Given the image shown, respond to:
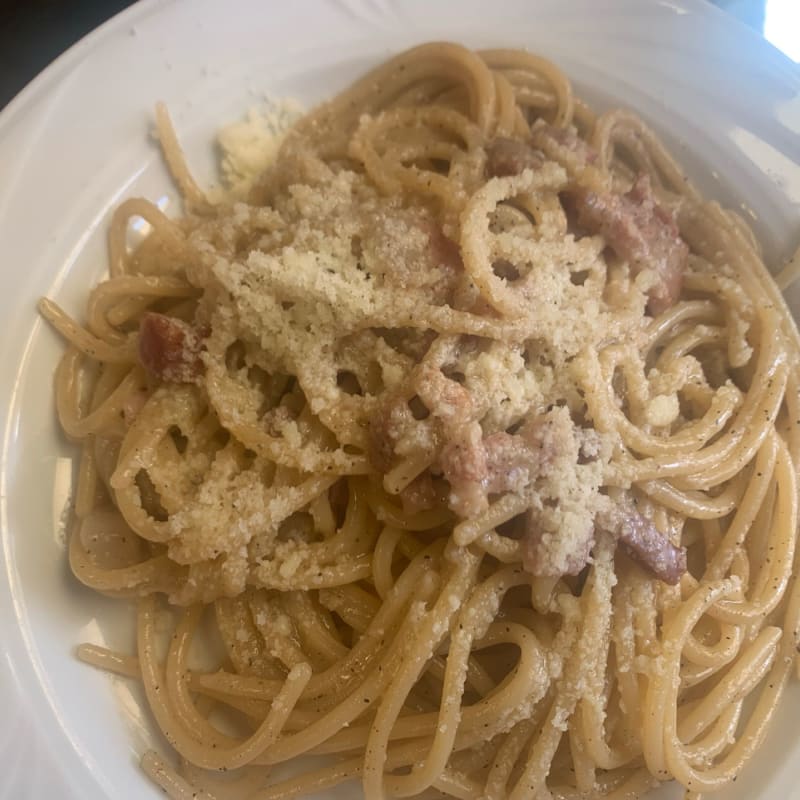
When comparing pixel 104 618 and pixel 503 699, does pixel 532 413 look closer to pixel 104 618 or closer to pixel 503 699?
pixel 503 699

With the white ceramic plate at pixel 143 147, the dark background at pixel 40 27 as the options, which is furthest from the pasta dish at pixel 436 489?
the dark background at pixel 40 27

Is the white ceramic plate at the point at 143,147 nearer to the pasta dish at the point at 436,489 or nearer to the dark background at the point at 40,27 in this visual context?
the pasta dish at the point at 436,489

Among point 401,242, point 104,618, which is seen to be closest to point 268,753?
point 104,618

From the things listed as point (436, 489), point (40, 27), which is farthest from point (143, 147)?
point (436, 489)

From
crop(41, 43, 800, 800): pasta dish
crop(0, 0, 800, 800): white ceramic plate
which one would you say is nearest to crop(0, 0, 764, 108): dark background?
crop(0, 0, 800, 800): white ceramic plate

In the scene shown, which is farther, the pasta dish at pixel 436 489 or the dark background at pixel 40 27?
the dark background at pixel 40 27

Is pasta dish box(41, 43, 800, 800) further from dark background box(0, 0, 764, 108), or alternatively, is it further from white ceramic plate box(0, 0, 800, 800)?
dark background box(0, 0, 764, 108)
